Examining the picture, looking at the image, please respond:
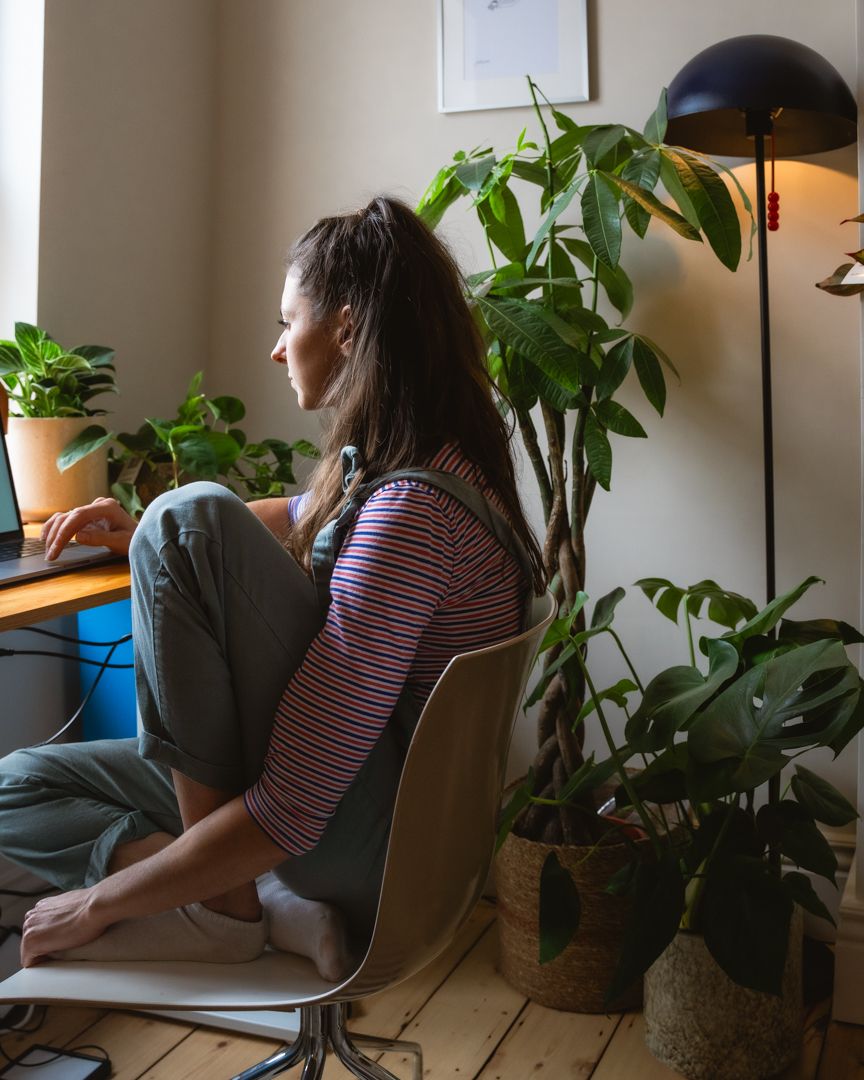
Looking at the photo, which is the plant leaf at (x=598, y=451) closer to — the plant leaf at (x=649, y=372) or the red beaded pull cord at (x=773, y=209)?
the plant leaf at (x=649, y=372)

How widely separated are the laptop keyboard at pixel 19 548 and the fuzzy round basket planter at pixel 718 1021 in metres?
1.17

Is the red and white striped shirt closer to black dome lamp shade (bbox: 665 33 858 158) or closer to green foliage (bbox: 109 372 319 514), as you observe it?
green foliage (bbox: 109 372 319 514)

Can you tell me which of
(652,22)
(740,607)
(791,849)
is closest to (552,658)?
(740,607)

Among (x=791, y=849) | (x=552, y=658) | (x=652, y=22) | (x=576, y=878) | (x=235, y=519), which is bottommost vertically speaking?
(x=576, y=878)

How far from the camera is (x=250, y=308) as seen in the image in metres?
2.62

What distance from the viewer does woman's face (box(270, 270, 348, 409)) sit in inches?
49.6

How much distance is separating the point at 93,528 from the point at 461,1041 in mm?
1019

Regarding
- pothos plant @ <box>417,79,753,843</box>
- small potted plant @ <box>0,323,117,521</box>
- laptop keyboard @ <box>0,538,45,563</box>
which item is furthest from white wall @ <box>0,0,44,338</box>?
pothos plant @ <box>417,79,753,843</box>

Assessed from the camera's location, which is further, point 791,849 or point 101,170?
point 101,170

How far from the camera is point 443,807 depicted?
3.32ft

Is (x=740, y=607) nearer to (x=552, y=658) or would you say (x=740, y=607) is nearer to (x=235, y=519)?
(x=552, y=658)

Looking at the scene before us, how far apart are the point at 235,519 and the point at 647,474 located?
1425mm

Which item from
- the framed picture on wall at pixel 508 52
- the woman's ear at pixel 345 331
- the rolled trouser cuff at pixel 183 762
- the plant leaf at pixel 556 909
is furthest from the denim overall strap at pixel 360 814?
the framed picture on wall at pixel 508 52

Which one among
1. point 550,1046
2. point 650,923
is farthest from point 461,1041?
point 650,923
